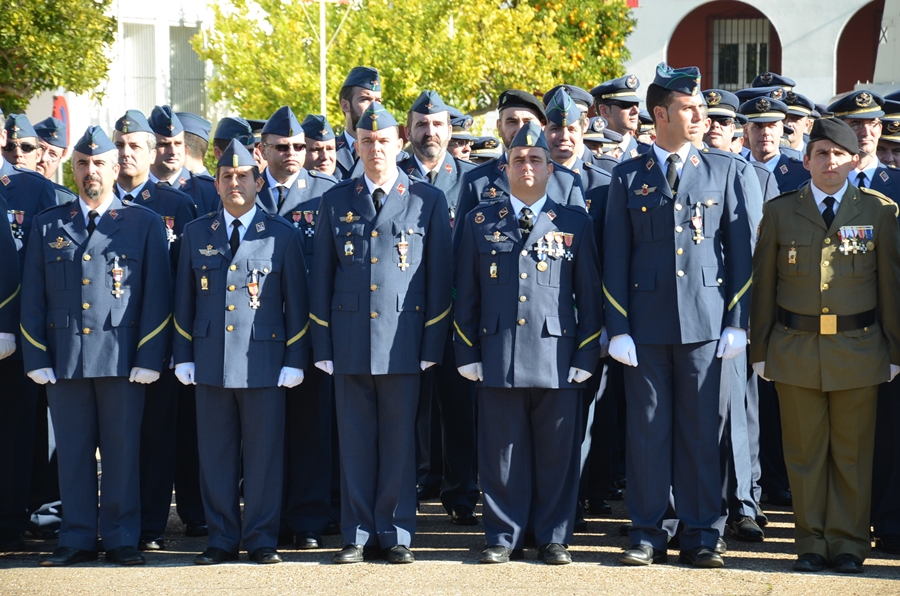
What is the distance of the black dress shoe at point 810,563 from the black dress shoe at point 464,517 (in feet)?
6.44

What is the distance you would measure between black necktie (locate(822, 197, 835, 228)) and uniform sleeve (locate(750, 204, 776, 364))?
0.24 meters

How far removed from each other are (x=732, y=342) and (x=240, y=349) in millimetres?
2428

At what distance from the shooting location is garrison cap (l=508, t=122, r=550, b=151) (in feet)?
21.1

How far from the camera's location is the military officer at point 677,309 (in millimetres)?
6285

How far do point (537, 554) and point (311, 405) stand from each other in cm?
147

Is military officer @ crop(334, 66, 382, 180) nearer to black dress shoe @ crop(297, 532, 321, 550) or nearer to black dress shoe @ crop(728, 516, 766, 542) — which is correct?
black dress shoe @ crop(297, 532, 321, 550)

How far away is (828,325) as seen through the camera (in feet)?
20.2

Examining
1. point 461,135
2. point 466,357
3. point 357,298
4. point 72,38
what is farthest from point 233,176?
point 72,38

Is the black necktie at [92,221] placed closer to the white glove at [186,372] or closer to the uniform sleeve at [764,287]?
the white glove at [186,372]

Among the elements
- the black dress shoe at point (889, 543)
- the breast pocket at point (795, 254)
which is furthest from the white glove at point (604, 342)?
the black dress shoe at point (889, 543)

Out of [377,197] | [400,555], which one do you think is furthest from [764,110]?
[400,555]

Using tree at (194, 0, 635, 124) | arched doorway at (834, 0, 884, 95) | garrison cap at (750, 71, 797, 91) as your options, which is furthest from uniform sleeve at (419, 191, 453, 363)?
arched doorway at (834, 0, 884, 95)

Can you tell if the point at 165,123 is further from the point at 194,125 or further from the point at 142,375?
the point at 142,375

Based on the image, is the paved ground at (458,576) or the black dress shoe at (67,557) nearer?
the paved ground at (458,576)
